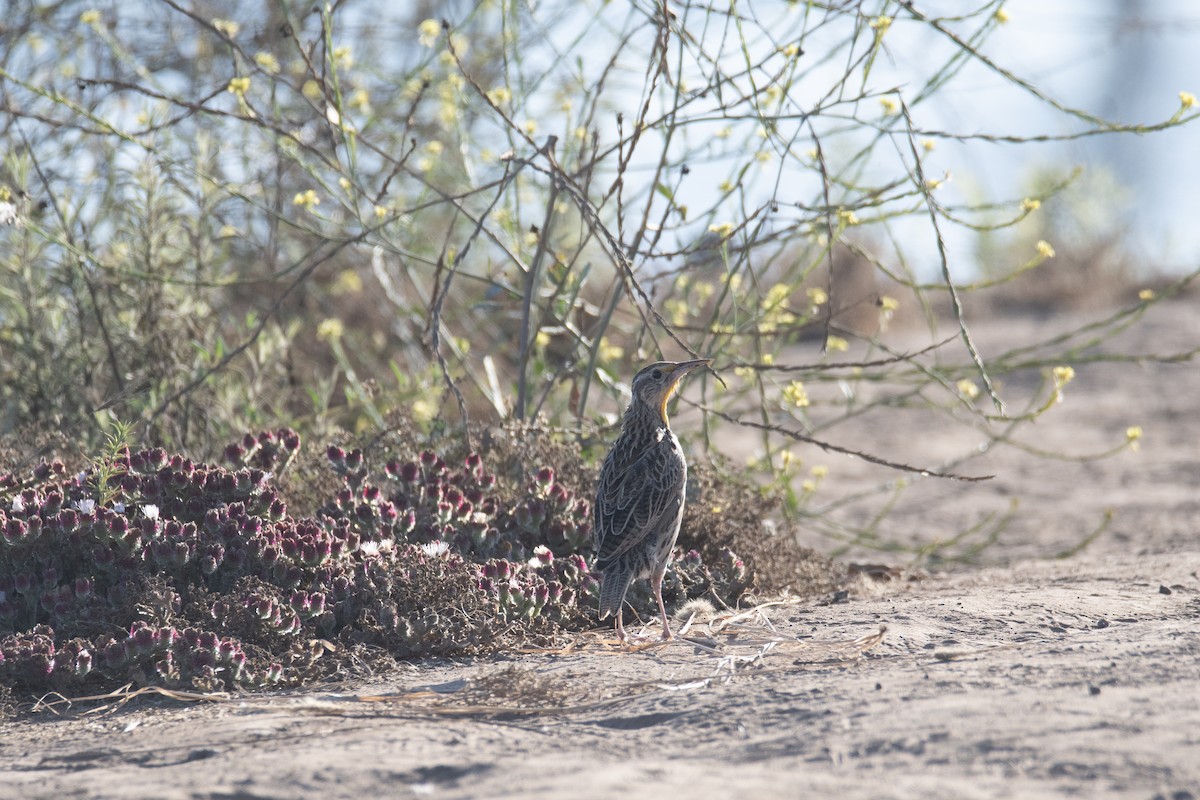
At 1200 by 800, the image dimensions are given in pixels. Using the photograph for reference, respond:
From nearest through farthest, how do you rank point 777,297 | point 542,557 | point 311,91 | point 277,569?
point 277,569
point 542,557
point 777,297
point 311,91

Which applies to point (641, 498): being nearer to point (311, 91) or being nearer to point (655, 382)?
point (655, 382)

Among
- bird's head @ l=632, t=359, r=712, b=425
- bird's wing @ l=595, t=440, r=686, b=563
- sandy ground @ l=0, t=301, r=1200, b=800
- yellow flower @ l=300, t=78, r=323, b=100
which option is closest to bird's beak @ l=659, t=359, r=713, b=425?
bird's head @ l=632, t=359, r=712, b=425

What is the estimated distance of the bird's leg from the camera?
16.2 feet

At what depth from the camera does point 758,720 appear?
3.67 metres

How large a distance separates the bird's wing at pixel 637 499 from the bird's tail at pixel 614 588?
0.07m

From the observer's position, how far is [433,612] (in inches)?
187

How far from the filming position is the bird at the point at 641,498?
5.00 meters

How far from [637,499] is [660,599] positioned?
42cm

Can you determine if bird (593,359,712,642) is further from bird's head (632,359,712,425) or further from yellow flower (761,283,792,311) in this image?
yellow flower (761,283,792,311)

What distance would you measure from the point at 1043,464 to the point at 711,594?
622 cm

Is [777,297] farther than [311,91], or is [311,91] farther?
[311,91]

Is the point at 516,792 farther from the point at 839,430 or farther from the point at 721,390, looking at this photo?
the point at 839,430

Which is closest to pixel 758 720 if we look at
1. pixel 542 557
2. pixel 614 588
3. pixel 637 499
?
pixel 614 588

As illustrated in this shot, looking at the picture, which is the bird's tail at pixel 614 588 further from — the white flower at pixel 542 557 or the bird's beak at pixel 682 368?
the bird's beak at pixel 682 368
